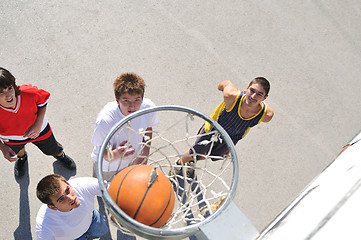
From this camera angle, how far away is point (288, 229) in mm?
1617

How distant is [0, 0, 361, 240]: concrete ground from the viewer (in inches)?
150

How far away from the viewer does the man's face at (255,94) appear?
9.11 feet

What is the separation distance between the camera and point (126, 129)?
2.51 metres

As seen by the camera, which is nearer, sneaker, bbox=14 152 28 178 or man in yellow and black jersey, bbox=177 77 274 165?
man in yellow and black jersey, bbox=177 77 274 165

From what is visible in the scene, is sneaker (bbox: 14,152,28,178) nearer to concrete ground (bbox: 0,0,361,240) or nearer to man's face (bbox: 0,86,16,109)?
concrete ground (bbox: 0,0,361,240)

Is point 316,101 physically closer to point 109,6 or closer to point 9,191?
point 109,6

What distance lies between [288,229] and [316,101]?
330 cm

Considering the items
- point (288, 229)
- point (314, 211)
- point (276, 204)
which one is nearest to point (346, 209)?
point (314, 211)

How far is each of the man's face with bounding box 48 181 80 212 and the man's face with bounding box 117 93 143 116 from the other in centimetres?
70

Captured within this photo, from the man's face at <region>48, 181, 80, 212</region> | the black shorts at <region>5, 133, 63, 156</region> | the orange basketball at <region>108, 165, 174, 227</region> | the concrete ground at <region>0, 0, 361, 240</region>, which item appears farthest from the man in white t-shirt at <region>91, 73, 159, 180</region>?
the concrete ground at <region>0, 0, 361, 240</region>

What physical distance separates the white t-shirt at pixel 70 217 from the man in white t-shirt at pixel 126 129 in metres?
0.16

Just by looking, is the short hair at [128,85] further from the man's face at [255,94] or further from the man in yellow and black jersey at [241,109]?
the man's face at [255,94]

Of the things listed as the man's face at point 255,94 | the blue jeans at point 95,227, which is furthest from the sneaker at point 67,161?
the man's face at point 255,94

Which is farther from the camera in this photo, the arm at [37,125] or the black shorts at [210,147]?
the black shorts at [210,147]
